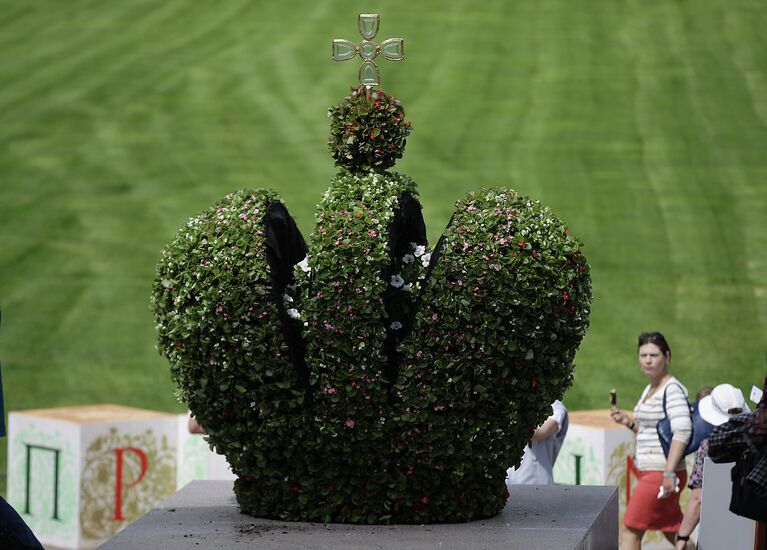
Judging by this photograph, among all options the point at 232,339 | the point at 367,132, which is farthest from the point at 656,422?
the point at 232,339

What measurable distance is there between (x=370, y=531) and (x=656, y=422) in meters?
2.90

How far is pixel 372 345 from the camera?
677cm

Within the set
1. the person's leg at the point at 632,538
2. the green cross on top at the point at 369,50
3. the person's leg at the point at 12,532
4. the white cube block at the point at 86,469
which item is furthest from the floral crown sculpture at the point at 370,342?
the white cube block at the point at 86,469

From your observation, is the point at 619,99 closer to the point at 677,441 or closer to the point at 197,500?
the point at 677,441

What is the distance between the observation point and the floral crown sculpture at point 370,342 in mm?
6777

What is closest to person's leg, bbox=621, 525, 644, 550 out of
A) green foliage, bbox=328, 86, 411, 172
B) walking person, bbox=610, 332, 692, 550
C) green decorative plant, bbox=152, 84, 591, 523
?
walking person, bbox=610, 332, 692, 550

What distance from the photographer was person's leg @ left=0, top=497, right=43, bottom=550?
Result: 605cm

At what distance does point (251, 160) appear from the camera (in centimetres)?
2323

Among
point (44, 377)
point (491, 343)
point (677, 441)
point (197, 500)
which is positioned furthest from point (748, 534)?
point (44, 377)

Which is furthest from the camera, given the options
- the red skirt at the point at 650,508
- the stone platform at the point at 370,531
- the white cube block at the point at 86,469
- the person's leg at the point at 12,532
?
the white cube block at the point at 86,469

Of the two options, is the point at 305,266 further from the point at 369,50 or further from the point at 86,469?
the point at 86,469

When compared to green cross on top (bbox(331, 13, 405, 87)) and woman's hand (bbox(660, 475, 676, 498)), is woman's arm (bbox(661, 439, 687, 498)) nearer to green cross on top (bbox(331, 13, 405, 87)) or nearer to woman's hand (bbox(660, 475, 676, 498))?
woman's hand (bbox(660, 475, 676, 498))

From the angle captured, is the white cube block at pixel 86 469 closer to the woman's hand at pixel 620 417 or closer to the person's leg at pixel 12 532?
the woman's hand at pixel 620 417

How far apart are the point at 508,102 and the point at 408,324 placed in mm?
19091
